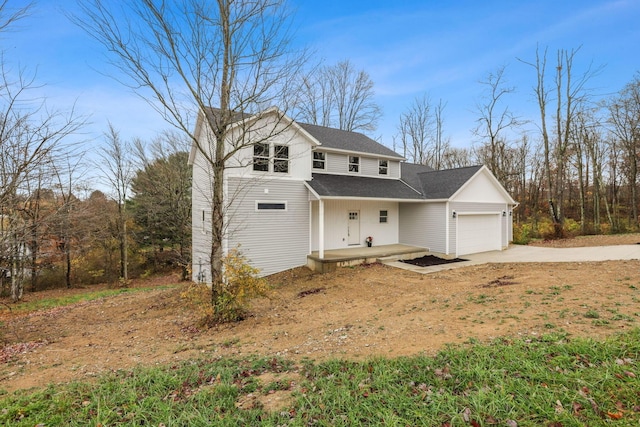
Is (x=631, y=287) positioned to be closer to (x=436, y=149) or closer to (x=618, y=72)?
(x=618, y=72)

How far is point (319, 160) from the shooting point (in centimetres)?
1352

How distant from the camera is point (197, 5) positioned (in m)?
6.11

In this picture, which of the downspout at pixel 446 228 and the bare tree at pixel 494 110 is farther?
the bare tree at pixel 494 110

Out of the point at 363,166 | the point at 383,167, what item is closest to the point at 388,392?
the point at 363,166

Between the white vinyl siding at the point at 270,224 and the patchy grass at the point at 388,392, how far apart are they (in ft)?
22.9

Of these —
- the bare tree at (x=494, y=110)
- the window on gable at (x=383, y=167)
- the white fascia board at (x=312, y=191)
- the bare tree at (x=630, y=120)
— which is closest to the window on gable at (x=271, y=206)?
the white fascia board at (x=312, y=191)

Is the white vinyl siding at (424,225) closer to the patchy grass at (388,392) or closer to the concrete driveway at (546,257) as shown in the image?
the concrete driveway at (546,257)

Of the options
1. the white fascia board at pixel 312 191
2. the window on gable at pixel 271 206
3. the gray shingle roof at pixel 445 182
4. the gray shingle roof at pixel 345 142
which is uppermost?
the gray shingle roof at pixel 345 142

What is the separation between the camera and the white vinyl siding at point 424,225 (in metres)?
13.5

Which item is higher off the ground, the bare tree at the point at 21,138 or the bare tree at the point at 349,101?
the bare tree at the point at 349,101

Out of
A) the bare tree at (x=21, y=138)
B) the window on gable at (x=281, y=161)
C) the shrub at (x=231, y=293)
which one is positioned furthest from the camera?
the window on gable at (x=281, y=161)

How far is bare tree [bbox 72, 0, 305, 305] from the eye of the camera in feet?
19.3

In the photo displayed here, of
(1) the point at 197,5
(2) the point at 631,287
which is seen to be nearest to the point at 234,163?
(1) the point at 197,5

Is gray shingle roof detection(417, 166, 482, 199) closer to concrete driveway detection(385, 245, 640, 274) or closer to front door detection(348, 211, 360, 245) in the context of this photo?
concrete driveway detection(385, 245, 640, 274)
